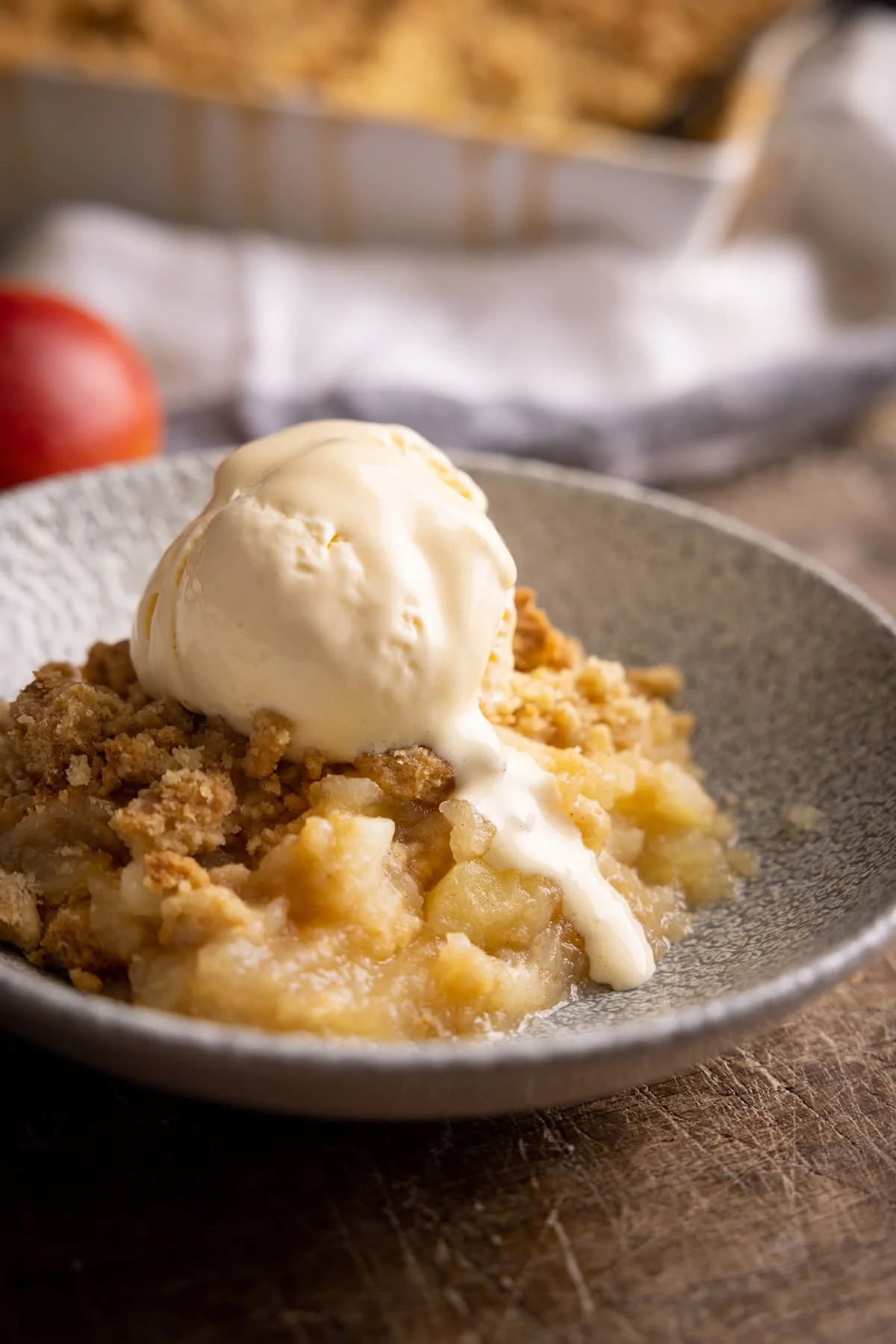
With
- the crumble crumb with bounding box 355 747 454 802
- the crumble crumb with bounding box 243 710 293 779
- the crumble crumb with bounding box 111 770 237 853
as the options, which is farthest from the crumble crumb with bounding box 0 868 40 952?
the crumble crumb with bounding box 355 747 454 802

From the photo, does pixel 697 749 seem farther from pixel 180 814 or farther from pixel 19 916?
pixel 19 916

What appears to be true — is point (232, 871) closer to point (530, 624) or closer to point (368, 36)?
point (530, 624)

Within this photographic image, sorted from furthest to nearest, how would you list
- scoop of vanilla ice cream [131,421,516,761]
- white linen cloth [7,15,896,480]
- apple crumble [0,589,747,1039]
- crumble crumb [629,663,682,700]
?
white linen cloth [7,15,896,480]
crumble crumb [629,663,682,700]
scoop of vanilla ice cream [131,421,516,761]
apple crumble [0,589,747,1039]

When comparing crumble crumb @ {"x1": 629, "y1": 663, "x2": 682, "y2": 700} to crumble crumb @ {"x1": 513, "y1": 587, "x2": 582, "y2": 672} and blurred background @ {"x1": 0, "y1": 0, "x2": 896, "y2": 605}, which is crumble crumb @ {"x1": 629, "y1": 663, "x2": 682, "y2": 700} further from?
blurred background @ {"x1": 0, "y1": 0, "x2": 896, "y2": 605}

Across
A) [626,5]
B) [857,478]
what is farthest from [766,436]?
[626,5]

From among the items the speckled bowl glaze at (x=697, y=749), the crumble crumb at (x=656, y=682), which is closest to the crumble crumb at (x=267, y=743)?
the speckled bowl glaze at (x=697, y=749)

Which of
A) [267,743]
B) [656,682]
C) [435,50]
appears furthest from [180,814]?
[435,50]

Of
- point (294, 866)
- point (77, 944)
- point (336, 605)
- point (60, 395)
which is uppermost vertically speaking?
point (336, 605)
